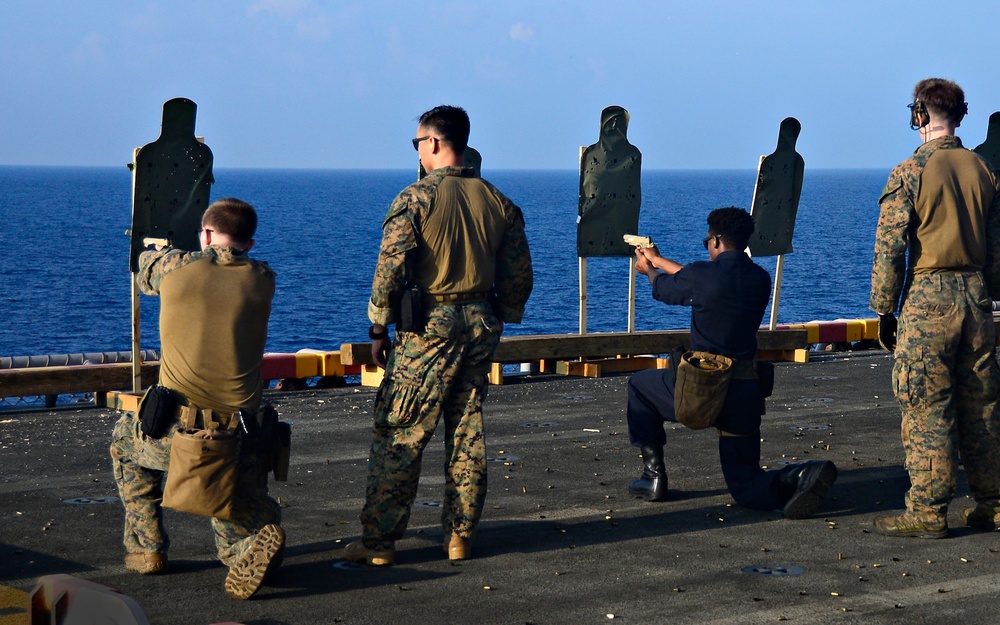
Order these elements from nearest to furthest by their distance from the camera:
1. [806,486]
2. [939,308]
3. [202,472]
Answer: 1. [202,472]
2. [939,308]
3. [806,486]

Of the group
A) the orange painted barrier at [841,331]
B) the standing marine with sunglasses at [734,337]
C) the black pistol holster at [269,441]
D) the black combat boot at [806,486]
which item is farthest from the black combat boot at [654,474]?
the orange painted barrier at [841,331]

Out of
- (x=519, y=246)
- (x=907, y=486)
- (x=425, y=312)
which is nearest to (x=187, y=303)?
(x=425, y=312)

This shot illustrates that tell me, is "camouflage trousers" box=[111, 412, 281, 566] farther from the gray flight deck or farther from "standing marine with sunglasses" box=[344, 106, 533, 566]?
"standing marine with sunglasses" box=[344, 106, 533, 566]

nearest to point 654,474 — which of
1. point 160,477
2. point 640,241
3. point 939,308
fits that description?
point 640,241

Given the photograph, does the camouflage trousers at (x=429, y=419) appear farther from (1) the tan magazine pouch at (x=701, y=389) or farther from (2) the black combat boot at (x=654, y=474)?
(2) the black combat boot at (x=654, y=474)

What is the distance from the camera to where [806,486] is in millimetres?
7797

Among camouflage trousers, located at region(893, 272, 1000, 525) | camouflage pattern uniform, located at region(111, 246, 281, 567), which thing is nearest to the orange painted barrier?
camouflage trousers, located at region(893, 272, 1000, 525)

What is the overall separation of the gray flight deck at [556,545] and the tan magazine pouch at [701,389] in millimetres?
597

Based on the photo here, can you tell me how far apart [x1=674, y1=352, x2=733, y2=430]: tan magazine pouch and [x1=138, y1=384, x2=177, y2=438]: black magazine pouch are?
302cm

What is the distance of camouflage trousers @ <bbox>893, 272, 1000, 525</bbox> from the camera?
7258mm

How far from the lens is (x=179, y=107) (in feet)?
40.6

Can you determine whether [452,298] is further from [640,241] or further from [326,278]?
[326,278]

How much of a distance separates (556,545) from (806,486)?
1.56 m

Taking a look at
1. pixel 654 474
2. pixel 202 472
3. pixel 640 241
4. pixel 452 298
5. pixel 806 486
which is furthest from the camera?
pixel 640 241
